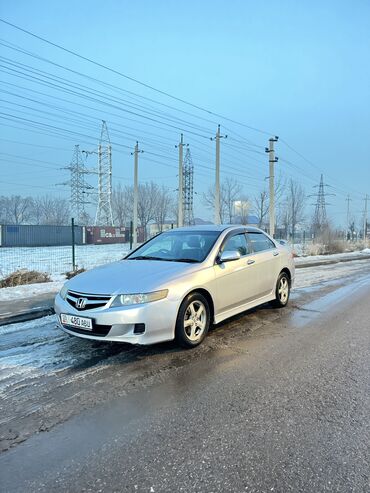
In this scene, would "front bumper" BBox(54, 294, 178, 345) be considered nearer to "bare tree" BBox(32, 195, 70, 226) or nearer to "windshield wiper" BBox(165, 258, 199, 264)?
"windshield wiper" BBox(165, 258, 199, 264)

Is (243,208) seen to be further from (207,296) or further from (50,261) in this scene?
(207,296)

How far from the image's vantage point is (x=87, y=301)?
179 inches

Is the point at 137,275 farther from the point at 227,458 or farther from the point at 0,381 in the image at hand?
the point at 227,458

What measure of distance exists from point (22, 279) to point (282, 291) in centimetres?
685

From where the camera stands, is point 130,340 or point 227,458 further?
point 130,340

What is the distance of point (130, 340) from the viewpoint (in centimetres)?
437

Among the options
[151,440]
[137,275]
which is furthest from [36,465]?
[137,275]

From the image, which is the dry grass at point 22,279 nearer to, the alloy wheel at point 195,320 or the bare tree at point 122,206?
the alloy wheel at point 195,320

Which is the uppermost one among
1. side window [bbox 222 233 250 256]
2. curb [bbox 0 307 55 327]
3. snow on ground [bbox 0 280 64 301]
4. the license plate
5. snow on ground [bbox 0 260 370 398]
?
side window [bbox 222 233 250 256]

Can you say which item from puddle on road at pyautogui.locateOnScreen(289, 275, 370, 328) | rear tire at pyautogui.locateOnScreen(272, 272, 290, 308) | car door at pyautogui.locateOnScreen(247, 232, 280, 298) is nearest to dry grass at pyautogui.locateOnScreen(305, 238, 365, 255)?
puddle on road at pyautogui.locateOnScreen(289, 275, 370, 328)

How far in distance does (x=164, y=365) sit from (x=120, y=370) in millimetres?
502

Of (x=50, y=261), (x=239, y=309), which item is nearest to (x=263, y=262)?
(x=239, y=309)

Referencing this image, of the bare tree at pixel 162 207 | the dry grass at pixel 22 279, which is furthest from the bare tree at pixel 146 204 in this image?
the dry grass at pixel 22 279

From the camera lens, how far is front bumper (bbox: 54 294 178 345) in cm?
431
